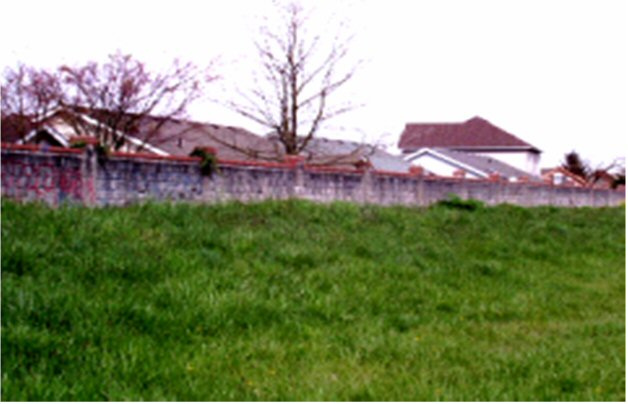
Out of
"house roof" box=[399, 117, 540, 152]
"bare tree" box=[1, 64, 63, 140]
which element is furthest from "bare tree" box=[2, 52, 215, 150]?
"house roof" box=[399, 117, 540, 152]

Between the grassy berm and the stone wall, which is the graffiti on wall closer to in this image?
the stone wall

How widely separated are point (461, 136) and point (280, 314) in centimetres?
5598

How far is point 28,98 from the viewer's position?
21641 mm

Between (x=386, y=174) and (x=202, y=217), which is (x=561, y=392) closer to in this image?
(x=202, y=217)

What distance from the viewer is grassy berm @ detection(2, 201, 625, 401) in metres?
4.24

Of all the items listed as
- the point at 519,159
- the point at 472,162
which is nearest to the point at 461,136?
the point at 519,159

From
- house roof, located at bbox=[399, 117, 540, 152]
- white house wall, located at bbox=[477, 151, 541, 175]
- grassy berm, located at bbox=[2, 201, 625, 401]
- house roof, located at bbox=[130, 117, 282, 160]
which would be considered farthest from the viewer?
house roof, located at bbox=[399, 117, 540, 152]

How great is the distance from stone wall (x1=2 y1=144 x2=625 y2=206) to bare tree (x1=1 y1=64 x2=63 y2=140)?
31.2 feet

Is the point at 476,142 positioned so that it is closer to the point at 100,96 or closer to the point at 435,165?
the point at 435,165

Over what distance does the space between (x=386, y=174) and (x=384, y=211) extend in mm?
3719

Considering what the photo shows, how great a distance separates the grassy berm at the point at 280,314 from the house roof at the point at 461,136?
48.5 m

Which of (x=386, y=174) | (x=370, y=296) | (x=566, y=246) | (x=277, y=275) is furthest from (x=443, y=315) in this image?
(x=386, y=174)

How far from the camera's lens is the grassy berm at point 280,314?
13.9 ft

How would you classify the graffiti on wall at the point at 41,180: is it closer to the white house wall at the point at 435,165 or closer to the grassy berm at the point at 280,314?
the grassy berm at the point at 280,314
